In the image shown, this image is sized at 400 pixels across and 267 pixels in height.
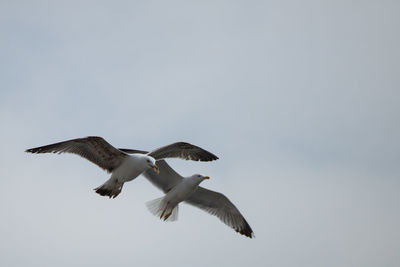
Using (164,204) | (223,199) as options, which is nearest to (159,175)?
(164,204)

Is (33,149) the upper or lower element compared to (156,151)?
lower

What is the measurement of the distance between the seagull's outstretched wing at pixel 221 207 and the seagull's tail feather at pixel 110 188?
104 inches

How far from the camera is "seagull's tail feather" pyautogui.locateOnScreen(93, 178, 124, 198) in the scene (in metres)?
12.4

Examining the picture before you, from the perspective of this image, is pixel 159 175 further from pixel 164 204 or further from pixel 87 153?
pixel 87 153

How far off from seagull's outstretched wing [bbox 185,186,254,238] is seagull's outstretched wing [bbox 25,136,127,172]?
2794 millimetres

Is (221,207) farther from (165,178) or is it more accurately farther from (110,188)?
(110,188)

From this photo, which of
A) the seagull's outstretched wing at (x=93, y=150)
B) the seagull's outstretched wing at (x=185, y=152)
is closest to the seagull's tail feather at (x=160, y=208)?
the seagull's outstretched wing at (x=185, y=152)

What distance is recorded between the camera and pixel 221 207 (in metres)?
15.0

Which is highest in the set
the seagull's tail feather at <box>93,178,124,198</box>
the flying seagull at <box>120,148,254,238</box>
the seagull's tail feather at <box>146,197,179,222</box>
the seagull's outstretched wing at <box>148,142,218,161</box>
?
the seagull's outstretched wing at <box>148,142,218,161</box>

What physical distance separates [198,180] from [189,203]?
4.25 ft

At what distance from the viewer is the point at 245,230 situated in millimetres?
15219

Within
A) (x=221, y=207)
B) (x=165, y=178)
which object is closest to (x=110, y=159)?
(x=165, y=178)

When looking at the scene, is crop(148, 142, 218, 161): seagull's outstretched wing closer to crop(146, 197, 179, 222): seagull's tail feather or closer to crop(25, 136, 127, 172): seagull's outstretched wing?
crop(146, 197, 179, 222): seagull's tail feather

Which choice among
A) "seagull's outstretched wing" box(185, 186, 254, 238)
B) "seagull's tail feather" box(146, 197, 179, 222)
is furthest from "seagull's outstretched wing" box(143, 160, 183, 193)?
"seagull's outstretched wing" box(185, 186, 254, 238)
